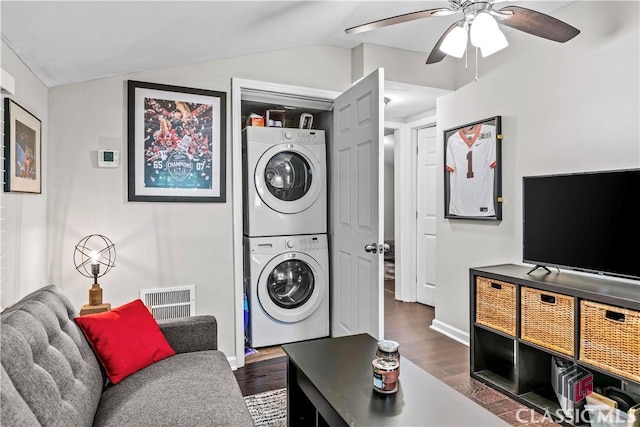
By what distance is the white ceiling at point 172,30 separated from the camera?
1.60 m

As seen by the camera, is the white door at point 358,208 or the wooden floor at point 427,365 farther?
the white door at point 358,208

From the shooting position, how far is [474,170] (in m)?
3.24

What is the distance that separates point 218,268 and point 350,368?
5.06 feet

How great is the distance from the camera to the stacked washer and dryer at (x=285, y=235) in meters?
3.34

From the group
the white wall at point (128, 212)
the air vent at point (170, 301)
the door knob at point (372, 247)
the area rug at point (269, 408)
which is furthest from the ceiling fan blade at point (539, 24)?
the air vent at point (170, 301)

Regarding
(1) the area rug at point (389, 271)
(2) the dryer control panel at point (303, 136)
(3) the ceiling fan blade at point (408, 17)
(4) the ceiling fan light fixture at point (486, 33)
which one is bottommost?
(1) the area rug at point (389, 271)

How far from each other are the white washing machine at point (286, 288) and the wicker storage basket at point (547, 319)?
5.54 feet

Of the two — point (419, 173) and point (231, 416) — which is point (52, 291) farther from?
point (419, 173)

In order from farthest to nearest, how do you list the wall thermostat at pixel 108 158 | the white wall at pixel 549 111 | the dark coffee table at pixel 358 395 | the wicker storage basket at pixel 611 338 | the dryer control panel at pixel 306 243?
the dryer control panel at pixel 306 243, the wall thermostat at pixel 108 158, the white wall at pixel 549 111, the wicker storage basket at pixel 611 338, the dark coffee table at pixel 358 395

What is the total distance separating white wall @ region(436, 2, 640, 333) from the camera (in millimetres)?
2229

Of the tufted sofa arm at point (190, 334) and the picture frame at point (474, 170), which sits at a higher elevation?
the picture frame at point (474, 170)

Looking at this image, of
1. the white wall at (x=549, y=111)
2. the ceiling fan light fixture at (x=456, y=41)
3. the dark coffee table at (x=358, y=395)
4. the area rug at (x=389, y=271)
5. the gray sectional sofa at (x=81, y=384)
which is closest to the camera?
the gray sectional sofa at (x=81, y=384)

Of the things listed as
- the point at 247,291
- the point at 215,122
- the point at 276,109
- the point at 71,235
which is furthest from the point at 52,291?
the point at 276,109

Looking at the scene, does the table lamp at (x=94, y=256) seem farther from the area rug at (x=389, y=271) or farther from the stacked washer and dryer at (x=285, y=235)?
the area rug at (x=389, y=271)
